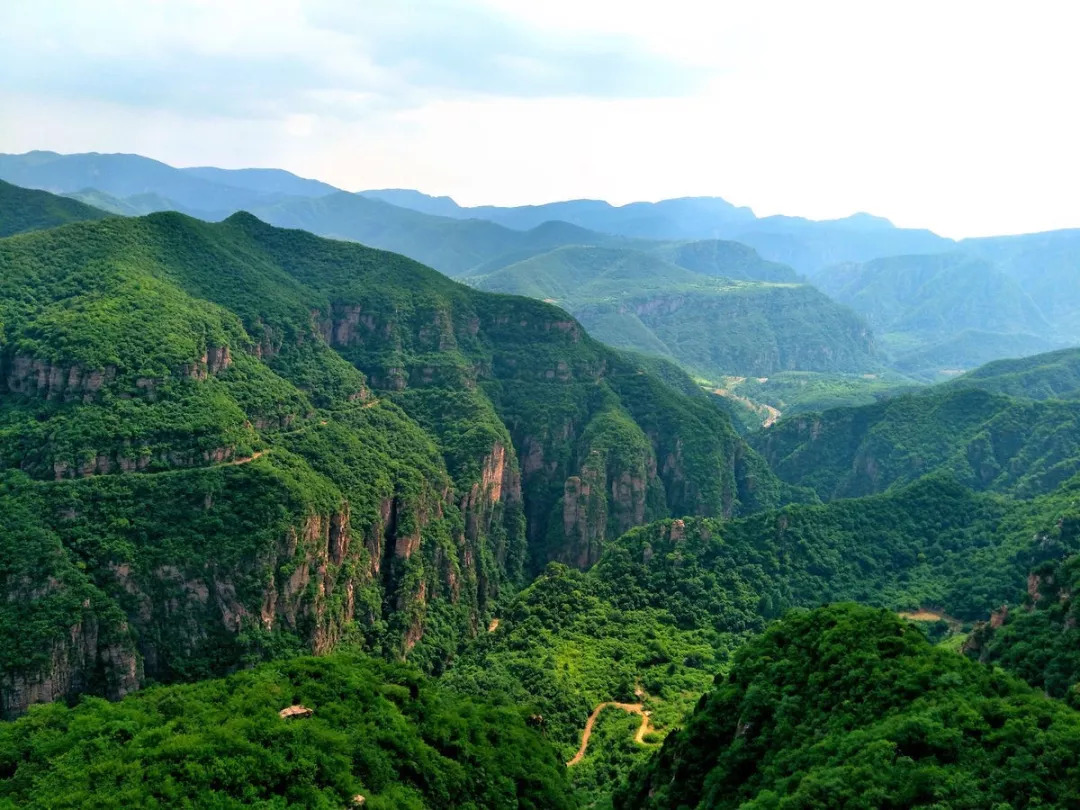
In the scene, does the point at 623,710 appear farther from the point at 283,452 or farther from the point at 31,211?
the point at 31,211

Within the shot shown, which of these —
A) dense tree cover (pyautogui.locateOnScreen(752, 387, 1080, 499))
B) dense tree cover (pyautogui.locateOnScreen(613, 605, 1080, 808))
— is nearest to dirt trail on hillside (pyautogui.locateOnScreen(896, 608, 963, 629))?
dense tree cover (pyautogui.locateOnScreen(613, 605, 1080, 808))

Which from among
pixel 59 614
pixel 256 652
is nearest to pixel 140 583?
pixel 59 614

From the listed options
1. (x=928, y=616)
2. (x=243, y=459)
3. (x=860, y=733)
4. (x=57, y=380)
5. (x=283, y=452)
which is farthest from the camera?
(x=283, y=452)

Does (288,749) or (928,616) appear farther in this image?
(928,616)

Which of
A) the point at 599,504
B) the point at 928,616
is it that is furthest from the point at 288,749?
the point at 599,504

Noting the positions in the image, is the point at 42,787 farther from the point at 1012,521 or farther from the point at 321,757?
the point at 1012,521

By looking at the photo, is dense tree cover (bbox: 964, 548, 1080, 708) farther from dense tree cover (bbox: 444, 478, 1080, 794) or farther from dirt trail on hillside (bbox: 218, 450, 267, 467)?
dirt trail on hillside (bbox: 218, 450, 267, 467)

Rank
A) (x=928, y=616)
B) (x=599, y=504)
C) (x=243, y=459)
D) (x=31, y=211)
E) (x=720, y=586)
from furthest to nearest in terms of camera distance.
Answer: (x=31, y=211) < (x=599, y=504) < (x=720, y=586) < (x=243, y=459) < (x=928, y=616)
